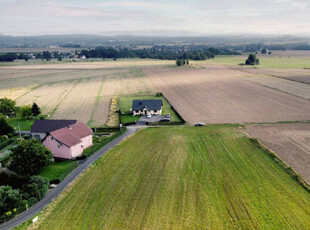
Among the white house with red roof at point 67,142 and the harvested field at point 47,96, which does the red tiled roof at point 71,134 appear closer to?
the white house with red roof at point 67,142

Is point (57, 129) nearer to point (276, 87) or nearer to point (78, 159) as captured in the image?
point (78, 159)

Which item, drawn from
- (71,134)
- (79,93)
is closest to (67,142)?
(71,134)

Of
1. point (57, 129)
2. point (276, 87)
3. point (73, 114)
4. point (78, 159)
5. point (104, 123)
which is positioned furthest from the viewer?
point (276, 87)

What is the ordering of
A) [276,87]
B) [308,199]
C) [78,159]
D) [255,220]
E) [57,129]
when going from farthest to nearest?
[276,87]
[57,129]
[78,159]
[308,199]
[255,220]

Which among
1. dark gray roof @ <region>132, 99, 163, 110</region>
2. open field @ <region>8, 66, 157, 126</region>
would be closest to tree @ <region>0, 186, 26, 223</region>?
open field @ <region>8, 66, 157, 126</region>

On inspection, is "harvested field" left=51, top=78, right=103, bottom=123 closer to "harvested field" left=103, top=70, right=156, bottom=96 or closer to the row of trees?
the row of trees

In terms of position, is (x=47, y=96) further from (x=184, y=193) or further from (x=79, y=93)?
(x=184, y=193)

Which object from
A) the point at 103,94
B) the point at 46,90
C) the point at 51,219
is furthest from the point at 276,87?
the point at 51,219
